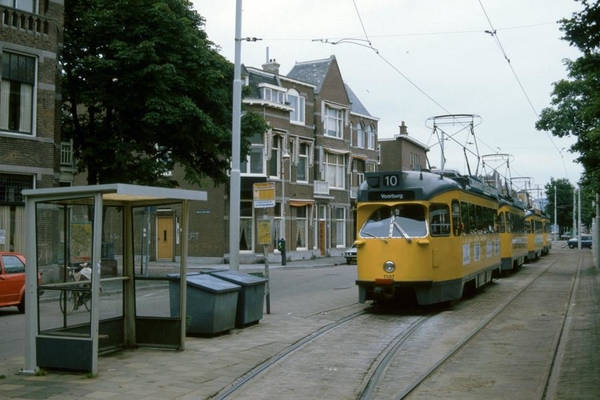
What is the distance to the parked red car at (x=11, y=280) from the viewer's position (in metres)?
16.1

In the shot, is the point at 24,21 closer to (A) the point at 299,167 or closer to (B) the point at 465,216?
(B) the point at 465,216

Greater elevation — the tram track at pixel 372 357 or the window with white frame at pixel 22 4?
the window with white frame at pixel 22 4

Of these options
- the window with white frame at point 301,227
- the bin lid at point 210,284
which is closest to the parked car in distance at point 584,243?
the window with white frame at point 301,227

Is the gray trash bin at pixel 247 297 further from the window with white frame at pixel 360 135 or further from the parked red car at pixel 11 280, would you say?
the window with white frame at pixel 360 135

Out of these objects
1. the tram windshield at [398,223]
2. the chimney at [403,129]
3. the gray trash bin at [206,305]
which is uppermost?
the chimney at [403,129]

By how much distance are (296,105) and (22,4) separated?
2354 cm

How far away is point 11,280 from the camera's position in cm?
1627

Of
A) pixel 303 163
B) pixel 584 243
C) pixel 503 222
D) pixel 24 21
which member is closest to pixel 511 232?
pixel 503 222

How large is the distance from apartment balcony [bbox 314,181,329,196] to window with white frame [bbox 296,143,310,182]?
1012mm

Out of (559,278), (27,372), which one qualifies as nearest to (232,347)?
(27,372)

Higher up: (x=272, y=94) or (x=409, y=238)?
(x=272, y=94)

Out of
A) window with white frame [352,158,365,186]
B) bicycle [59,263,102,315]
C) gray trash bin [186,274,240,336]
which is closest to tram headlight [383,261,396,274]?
gray trash bin [186,274,240,336]

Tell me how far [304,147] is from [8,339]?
34411 millimetres

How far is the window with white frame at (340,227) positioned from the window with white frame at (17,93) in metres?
29.3
